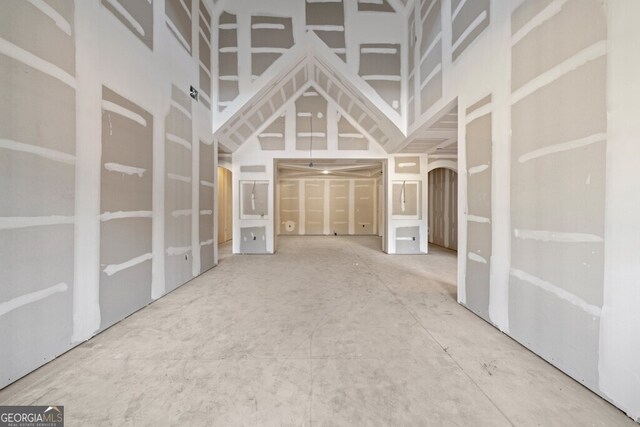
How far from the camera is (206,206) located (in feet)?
14.1

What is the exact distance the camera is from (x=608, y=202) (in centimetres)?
139

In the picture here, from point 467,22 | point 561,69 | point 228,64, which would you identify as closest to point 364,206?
point 228,64

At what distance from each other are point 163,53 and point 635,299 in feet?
15.9

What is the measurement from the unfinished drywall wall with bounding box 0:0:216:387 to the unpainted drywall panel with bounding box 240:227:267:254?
281cm

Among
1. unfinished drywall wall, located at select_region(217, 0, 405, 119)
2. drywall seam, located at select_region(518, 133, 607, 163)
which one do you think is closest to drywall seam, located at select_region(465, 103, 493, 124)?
A: drywall seam, located at select_region(518, 133, 607, 163)

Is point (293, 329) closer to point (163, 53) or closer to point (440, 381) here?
point (440, 381)

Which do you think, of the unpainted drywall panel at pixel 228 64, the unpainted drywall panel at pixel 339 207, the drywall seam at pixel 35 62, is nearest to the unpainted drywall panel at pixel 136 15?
the drywall seam at pixel 35 62

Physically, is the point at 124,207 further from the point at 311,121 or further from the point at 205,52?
the point at 311,121

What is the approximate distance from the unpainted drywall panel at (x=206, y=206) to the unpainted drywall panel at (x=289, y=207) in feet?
18.6

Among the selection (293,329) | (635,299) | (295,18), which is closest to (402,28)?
(295,18)

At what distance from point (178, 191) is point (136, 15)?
2.02 metres

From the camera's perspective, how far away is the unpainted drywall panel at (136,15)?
2.33 m

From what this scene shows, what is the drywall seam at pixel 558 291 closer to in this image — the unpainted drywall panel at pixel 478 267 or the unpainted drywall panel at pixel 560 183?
the unpainted drywall panel at pixel 560 183

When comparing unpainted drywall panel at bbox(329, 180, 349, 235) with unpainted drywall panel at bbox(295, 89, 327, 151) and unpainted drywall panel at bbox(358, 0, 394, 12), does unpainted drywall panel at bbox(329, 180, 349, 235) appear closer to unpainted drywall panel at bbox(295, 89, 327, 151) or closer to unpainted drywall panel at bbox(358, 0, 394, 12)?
unpainted drywall panel at bbox(295, 89, 327, 151)
